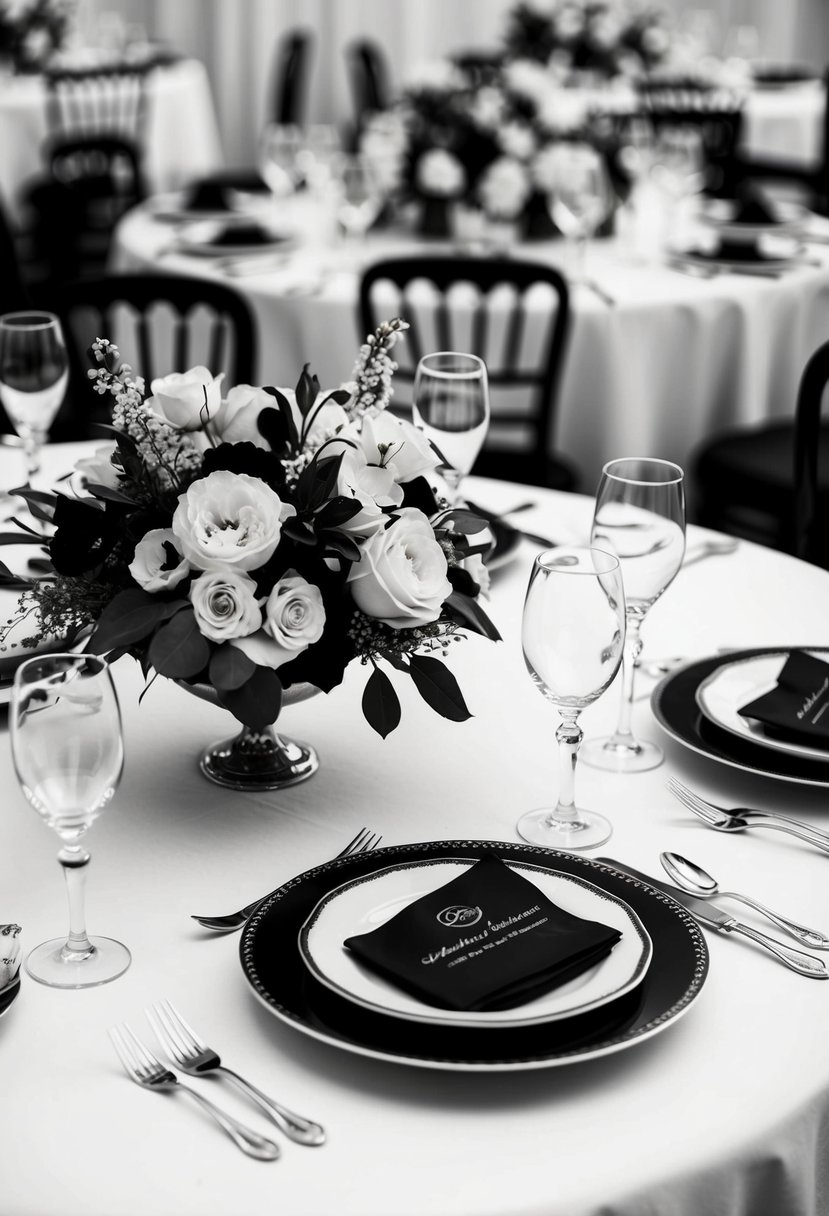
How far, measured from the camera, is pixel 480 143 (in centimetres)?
383

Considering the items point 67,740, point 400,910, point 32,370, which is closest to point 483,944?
point 400,910

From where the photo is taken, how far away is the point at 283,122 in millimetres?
7559

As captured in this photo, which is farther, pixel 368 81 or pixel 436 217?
pixel 368 81

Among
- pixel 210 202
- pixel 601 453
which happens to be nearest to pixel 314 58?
pixel 210 202

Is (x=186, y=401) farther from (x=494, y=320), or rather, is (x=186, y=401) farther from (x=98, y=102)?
(x=98, y=102)

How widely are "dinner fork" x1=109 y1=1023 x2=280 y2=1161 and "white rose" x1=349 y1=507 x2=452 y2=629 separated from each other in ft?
1.25

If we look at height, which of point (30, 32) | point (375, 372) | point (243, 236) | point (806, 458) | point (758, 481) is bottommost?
point (758, 481)

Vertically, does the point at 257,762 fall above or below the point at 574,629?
below

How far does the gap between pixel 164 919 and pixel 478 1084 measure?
302mm

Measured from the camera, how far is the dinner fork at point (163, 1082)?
867 millimetres

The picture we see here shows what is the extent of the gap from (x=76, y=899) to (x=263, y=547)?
30 cm

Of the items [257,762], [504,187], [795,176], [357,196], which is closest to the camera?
[257,762]

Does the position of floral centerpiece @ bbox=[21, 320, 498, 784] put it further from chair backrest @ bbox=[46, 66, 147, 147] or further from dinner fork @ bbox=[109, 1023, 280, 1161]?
chair backrest @ bbox=[46, 66, 147, 147]

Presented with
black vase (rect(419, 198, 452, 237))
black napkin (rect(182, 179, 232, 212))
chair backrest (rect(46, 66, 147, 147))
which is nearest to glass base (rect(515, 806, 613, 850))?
black vase (rect(419, 198, 452, 237))
